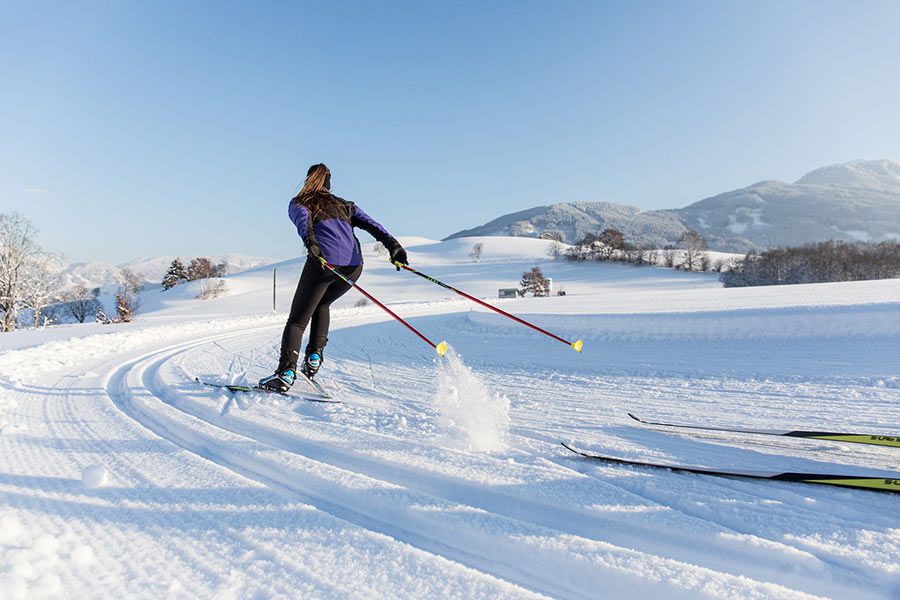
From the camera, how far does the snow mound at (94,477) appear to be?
208cm

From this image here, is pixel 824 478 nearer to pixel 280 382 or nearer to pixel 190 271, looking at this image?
pixel 280 382

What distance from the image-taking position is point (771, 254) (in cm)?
5516

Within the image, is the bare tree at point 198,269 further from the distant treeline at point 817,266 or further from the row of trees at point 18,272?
the distant treeline at point 817,266

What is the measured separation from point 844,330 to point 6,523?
25.5 feet

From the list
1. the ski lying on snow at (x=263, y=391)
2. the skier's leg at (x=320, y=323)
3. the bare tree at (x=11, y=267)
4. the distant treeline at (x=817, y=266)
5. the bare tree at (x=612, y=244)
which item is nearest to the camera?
the ski lying on snow at (x=263, y=391)

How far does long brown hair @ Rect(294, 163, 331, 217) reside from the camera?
13.2 ft

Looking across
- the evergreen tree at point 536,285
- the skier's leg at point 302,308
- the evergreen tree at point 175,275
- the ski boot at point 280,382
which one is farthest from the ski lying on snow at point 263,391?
the evergreen tree at point 175,275

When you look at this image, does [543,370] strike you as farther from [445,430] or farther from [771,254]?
[771,254]

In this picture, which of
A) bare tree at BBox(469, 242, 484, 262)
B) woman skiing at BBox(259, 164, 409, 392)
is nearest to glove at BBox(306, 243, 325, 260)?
woman skiing at BBox(259, 164, 409, 392)

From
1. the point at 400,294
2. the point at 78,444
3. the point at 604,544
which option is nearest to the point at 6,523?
the point at 78,444

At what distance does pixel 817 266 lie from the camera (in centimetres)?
4994

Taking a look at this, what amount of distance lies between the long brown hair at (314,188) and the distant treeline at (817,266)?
57.3 metres

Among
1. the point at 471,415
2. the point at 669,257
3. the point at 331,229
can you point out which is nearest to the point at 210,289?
the point at 331,229

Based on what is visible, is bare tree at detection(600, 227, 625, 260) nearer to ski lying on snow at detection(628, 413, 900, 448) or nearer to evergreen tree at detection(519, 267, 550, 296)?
evergreen tree at detection(519, 267, 550, 296)
